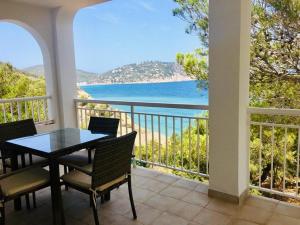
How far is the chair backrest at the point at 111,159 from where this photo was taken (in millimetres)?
2020

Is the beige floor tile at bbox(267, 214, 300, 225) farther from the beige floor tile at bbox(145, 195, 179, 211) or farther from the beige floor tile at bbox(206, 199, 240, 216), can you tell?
the beige floor tile at bbox(145, 195, 179, 211)

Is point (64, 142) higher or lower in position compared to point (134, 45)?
lower

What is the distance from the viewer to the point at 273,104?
181 inches

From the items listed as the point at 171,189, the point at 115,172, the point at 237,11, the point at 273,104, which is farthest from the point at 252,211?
the point at 273,104

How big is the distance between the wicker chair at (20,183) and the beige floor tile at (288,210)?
2.22m

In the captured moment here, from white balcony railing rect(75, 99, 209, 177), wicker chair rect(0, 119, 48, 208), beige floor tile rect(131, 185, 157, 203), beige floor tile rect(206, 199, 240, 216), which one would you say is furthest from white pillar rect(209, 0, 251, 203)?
wicker chair rect(0, 119, 48, 208)

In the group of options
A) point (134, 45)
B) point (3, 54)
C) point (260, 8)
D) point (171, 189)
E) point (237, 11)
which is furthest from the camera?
point (134, 45)

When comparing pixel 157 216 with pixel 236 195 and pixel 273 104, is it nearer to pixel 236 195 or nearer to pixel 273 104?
pixel 236 195

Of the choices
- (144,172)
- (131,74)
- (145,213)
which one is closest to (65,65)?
(144,172)

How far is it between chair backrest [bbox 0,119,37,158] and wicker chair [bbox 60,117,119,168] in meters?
0.62

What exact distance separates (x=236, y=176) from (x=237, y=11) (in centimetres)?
163

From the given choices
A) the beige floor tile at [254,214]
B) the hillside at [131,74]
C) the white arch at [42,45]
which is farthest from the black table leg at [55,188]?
the hillside at [131,74]

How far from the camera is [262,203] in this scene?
2691 mm

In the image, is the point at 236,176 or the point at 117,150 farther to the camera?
the point at 236,176
